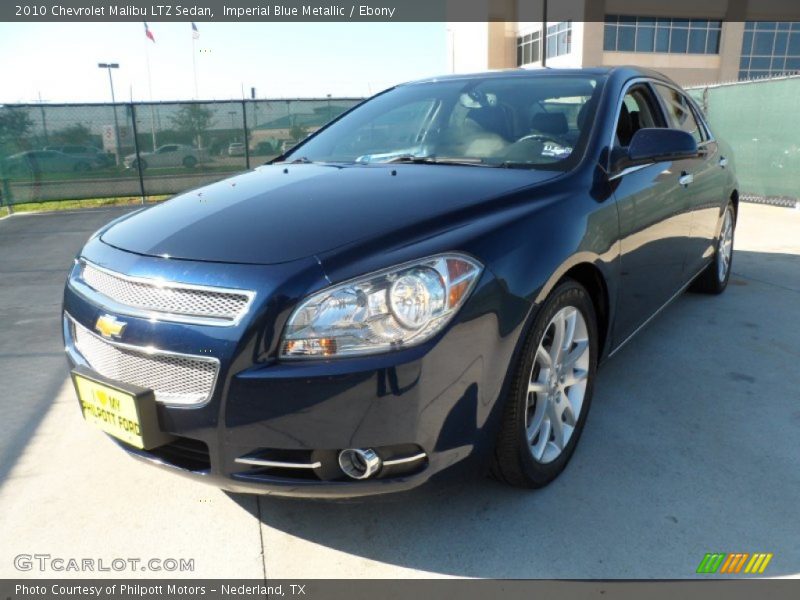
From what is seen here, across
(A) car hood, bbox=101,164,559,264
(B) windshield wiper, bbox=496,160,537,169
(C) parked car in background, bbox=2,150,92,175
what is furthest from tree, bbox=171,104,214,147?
(B) windshield wiper, bbox=496,160,537,169

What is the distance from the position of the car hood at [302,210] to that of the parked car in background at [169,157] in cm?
1031

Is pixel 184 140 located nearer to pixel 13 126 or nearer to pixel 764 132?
pixel 13 126

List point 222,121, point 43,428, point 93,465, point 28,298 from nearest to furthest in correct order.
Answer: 1. point 93,465
2. point 43,428
3. point 28,298
4. point 222,121

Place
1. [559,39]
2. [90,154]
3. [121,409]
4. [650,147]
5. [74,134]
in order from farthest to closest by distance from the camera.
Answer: [559,39], [90,154], [74,134], [650,147], [121,409]

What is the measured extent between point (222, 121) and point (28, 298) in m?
8.04

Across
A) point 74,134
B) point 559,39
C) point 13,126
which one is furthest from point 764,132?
point 559,39

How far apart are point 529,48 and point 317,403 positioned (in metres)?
46.7

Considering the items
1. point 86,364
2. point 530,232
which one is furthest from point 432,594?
point 86,364

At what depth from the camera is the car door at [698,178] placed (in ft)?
12.3

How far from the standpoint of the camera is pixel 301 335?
1.81 meters

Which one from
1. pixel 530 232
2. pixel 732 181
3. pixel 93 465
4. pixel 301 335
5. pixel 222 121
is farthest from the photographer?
pixel 222 121

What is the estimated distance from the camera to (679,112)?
13.2ft

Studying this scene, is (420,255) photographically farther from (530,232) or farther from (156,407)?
(156,407)

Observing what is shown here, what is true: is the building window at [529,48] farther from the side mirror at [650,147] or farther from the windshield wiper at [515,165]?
the windshield wiper at [515,165]
